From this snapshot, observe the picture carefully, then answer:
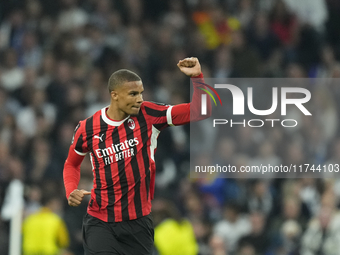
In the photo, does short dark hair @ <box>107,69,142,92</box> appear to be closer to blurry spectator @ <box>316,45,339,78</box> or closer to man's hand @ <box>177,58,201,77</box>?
man's hand @ <box>177,58,201,77</box>

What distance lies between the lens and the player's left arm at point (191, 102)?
4211 millimetres

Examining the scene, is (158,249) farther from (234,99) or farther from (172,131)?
(234,99)

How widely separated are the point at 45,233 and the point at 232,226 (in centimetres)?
242

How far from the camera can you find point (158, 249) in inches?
278

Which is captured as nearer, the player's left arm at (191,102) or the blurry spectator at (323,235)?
the player's left arm at (191,102)

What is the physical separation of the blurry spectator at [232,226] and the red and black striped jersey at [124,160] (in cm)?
348

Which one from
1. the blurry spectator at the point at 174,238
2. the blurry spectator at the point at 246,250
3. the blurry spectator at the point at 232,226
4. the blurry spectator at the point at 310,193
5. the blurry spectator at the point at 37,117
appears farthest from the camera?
the blurry spectator at the point at 37,117

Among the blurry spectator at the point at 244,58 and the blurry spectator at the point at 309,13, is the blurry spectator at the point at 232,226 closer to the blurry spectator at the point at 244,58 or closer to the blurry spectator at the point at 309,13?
the blurry spectator at the point at 244,58

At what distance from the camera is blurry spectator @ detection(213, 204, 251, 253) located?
Answer: 7730 millimetres

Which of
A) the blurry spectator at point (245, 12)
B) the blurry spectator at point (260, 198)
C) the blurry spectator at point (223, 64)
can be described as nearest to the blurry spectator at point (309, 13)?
the blurry spectator at point (245, 12)

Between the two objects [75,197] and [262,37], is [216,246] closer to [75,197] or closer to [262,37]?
[75,197]

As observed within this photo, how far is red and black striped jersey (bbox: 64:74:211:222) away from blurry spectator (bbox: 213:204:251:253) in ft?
11.4

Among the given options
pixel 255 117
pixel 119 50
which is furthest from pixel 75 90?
pixel 255 117

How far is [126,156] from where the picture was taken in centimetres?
439
